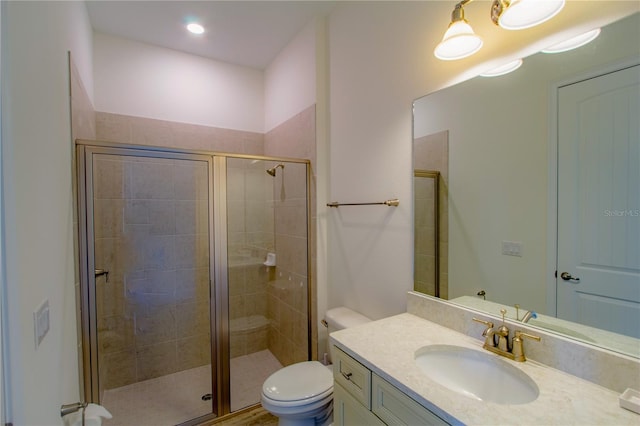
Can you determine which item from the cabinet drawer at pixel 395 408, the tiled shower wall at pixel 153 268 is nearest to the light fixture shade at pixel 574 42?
the cabinet drawer at pixel 395 408

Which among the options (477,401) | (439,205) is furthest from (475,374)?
(439,205)

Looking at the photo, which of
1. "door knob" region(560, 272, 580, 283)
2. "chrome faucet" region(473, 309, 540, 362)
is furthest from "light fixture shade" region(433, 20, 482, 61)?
"chrome faucet" region(473, 309, 540, 362)

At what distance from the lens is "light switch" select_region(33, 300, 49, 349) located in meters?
0.86

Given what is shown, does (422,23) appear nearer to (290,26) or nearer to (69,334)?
(290,26)

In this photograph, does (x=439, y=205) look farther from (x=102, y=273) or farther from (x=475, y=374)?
(x=102, y=273)

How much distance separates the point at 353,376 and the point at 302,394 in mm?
607

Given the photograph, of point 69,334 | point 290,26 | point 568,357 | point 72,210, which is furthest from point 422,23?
point 69,334

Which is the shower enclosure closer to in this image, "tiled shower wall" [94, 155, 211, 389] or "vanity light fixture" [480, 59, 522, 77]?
"tiled shower wall" [94, 155, 211, 389]

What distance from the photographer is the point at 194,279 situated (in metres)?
2.44

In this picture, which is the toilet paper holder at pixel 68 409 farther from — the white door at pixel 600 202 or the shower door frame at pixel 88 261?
the white door at pixel 600 202

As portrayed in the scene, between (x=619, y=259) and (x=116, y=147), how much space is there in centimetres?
241

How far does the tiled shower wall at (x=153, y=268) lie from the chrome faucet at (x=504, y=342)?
6.19 ft

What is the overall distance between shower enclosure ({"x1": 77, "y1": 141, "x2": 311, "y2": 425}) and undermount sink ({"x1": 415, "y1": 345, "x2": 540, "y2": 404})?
1.34 m

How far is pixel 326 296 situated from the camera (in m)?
2.32
